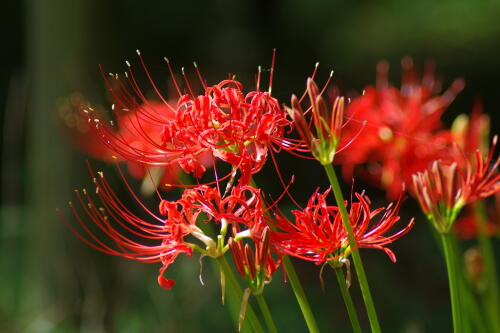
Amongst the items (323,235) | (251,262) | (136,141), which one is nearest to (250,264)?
(251,262)

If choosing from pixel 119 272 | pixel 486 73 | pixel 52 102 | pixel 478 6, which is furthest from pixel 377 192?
pixel 52 102

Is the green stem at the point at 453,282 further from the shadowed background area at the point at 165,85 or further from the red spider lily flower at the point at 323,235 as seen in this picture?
the shadowed background area at the point at 165,85

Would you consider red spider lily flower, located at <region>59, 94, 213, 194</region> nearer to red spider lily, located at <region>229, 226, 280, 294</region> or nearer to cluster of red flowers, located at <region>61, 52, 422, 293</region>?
cluster of red flowers, located at <region>61, 52, 422, 293</region>

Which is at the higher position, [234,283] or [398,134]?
[398,134]

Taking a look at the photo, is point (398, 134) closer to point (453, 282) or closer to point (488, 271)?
point (488, 271)

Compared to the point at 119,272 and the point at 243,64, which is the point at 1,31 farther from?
the point at 119,272

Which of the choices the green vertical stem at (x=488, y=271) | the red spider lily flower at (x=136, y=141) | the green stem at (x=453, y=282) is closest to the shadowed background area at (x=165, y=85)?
the green vertical stem at (x=488, y=271)
